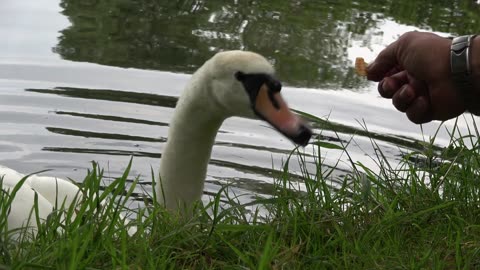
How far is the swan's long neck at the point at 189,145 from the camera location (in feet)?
15.6

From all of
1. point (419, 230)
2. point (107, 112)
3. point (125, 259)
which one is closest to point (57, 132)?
point (107, 112)

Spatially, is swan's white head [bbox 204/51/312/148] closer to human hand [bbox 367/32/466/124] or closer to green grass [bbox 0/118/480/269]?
green grass [bbox 0/118/480/269]

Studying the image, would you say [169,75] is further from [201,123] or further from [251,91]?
[251,91]

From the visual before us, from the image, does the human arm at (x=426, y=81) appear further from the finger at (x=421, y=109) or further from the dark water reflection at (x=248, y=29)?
the dark water reflection at (x=248, y=29)

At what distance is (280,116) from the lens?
4160 mm

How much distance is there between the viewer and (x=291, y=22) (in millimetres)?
11141

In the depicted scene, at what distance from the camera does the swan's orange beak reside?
3971mm

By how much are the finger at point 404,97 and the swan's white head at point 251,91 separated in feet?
1.46

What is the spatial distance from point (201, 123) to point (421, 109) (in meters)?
1.13

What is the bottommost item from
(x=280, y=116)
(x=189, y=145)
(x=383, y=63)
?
(x=189, y=145)

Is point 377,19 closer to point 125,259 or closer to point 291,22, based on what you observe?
point 291,22

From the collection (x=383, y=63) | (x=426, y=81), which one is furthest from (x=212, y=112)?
(x=426, y=81)

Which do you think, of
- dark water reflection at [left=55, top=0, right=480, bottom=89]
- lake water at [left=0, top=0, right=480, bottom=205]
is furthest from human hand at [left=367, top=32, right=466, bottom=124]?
dark water reflection at [left=55, top=0, right=480, bottom=89]

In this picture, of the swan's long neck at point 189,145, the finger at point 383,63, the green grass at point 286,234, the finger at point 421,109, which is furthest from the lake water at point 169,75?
the green grass at point 286,234
